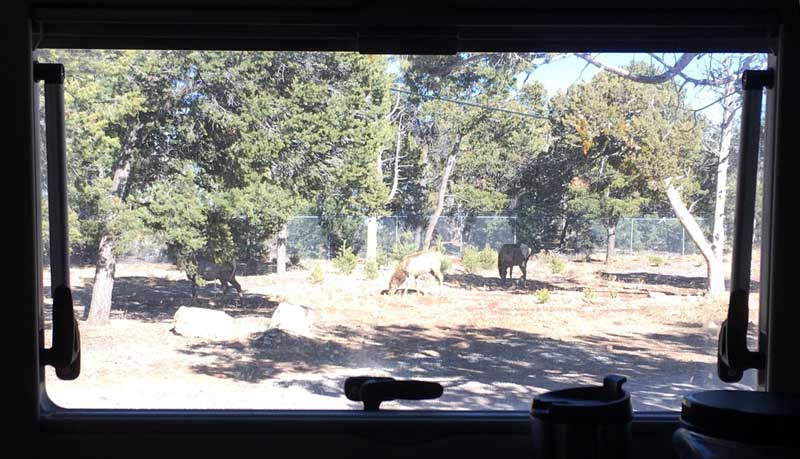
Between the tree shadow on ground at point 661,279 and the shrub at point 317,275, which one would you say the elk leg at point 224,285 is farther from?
the tree shadow on ground at point 661,279

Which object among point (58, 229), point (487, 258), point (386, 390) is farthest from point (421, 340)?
point (58, 229)

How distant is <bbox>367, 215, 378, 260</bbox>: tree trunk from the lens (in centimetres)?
165

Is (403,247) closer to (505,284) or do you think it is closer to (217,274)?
(505,284)

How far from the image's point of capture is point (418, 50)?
1582 mm

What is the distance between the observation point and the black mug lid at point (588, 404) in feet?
4.63

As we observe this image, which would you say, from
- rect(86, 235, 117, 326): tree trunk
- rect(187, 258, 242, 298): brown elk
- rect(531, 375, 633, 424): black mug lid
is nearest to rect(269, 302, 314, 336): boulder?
rect(187, 258, 242, 298): brown elk

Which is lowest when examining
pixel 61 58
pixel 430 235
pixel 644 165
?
pixel 430 235

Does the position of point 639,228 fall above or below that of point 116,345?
above

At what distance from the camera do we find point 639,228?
1.65 meters

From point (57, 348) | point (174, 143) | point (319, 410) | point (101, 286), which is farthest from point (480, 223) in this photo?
point (57, 348)

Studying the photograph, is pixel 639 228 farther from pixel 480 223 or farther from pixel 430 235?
pixel 430 235
